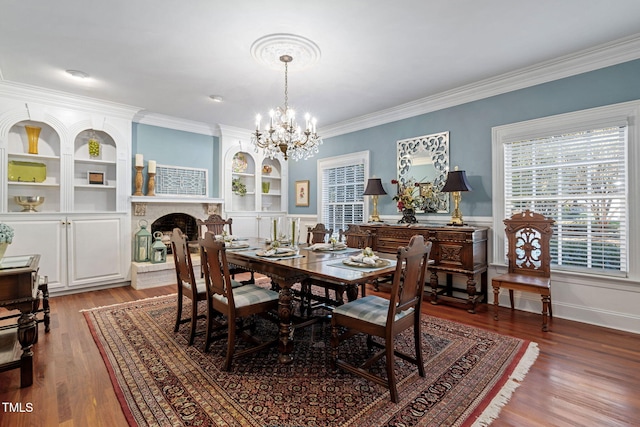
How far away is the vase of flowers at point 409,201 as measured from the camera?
14.6ft

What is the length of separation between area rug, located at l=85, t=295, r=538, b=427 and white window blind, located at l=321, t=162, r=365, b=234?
9.34ft

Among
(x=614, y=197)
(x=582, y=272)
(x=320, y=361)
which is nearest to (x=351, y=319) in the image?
(x=320, y=361)

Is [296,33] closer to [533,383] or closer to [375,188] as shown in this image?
[375,188]

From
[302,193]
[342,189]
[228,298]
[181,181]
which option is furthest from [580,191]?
[181,181]

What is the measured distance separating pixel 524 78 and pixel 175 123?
5.11m

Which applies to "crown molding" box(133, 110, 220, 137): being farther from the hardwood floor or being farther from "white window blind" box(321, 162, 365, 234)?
the hardwood floor

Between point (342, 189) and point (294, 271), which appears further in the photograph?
point (342, 189)

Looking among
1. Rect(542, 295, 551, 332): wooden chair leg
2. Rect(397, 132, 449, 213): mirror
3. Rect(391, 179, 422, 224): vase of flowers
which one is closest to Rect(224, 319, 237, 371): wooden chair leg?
Rect(542, 295, 551, 332): wooden chair leg

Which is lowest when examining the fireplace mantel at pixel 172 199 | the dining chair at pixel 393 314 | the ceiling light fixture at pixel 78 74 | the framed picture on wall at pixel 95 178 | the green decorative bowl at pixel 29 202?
the dining chair at pixel 393 314

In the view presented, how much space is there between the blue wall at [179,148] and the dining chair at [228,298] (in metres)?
3.40

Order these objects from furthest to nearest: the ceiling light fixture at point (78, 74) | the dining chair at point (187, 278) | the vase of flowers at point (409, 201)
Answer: the vase of flowers at point (409, 201), the ceiling light fixture at point (78, 74), the dining chair at point (187, 278)

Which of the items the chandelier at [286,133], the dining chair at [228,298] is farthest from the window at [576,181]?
the dining chair at [228,298]

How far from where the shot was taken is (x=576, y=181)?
10.9 feet

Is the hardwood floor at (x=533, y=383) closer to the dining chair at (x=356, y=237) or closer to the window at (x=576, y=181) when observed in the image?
the window at (x=576, y=181)
